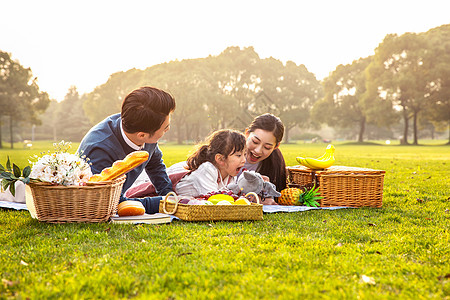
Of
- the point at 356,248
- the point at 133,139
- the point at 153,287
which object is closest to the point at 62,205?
the point at 133,139

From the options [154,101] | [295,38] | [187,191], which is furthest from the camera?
[295,38]

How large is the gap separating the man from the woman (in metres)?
1.81

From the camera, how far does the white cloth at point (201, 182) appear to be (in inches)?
214

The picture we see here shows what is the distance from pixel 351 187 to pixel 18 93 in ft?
130

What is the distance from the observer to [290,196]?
5.88 metres

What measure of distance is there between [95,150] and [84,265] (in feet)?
6.79

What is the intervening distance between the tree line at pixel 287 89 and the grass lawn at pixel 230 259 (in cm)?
3449

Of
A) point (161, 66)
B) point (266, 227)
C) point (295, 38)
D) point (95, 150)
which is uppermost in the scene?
point (161, 66)

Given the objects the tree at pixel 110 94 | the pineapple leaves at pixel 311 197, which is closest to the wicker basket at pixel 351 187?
the pineapple leaves at pixel 311 197

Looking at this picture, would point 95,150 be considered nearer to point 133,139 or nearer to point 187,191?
point 133,139

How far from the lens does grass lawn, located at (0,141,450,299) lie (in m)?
2.45

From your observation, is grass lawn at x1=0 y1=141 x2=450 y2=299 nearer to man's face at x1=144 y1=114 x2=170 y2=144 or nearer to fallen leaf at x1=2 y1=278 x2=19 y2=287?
fallen leaf at x1=2 y1=278 x2=19 y2=287

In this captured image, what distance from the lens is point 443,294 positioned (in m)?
2.43

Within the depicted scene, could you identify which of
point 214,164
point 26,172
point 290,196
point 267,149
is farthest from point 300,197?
point 26,172
